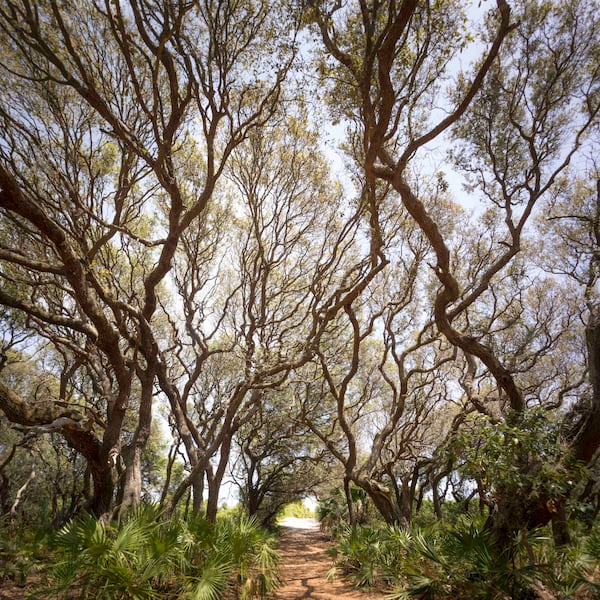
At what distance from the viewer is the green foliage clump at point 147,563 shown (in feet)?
15.8

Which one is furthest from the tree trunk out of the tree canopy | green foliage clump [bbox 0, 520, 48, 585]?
green foliage clump [bbox 0, 520, 48, 585]

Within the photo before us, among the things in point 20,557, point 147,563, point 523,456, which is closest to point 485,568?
point 523,456

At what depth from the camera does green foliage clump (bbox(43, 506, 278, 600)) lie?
4.82m

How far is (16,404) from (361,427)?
18.8 m

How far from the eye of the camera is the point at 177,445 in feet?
49.3

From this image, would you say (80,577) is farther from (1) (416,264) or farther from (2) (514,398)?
(1) (416,264)

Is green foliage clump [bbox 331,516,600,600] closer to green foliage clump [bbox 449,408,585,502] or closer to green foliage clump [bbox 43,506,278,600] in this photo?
green foliage clump [bbox 449,408,585,502]

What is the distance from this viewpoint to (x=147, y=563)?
5141mm

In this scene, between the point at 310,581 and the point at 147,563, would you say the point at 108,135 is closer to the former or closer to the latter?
the point at 147,563

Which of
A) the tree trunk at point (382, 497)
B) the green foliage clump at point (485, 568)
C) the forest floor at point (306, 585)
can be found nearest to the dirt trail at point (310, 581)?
the forest floor at point (306, 585)

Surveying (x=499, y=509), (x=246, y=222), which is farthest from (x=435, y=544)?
(x=246, y=222)

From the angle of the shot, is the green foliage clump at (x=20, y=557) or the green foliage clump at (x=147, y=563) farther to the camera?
the green foliage clump at (x=20, y=557)

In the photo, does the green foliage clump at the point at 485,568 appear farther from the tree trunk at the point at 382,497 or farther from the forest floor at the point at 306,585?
the tree trunk at the point at 382,497

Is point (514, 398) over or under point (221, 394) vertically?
under
